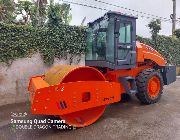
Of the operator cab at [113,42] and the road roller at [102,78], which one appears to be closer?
the road roller at [102,78]

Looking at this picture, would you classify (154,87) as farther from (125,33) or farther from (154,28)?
(154,28)

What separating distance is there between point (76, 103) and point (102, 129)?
0.83m

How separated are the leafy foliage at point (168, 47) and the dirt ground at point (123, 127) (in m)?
7.28

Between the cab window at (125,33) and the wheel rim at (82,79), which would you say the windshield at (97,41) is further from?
the wheel rim at (82,79)

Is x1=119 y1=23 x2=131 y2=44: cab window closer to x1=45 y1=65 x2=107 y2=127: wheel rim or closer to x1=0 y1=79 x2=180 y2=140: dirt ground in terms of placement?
x1=45 y1=65 x2=107 y2=127: wheel rim

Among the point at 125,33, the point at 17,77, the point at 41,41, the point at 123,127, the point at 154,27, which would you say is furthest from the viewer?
the point at 154,27

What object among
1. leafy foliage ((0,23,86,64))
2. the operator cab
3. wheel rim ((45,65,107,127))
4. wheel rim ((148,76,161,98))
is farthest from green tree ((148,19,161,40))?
wheel rim ((45,65,107,127))

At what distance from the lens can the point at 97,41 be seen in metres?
6.82

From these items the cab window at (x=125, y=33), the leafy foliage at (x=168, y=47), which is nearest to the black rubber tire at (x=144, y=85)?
the cab window at (x=125, y=33)

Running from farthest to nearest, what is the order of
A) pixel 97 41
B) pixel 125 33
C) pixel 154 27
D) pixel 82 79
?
pixel 154 27, pixel 97 41, pixel 125 33, pixel 82 79

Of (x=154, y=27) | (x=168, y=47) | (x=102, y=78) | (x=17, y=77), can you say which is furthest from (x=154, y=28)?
(x=102, y=78)

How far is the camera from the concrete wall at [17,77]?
8.22 meters

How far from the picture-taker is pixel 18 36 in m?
8.41

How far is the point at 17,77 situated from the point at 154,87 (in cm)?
457
